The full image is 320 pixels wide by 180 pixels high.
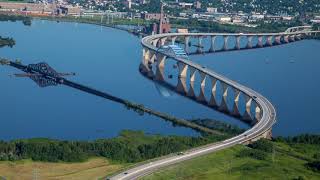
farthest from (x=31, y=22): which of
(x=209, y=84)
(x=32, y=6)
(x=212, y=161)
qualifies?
(x=212, y=161)

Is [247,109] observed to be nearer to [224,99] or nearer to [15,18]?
[224,99]

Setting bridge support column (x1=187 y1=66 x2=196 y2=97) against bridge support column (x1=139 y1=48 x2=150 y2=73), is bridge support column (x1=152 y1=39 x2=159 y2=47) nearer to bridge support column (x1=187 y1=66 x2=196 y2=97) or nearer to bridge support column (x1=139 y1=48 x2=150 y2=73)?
bridge support column (x1=139 y1=48 x2=150 y2=73)

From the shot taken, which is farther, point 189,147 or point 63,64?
point 63,64

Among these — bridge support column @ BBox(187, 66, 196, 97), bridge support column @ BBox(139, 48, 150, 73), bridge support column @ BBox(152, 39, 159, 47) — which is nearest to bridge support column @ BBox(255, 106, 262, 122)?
bridge support column @ BBox(187, 66, 196, 97)

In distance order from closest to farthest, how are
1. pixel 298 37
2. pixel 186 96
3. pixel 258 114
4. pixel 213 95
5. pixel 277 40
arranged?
pixel 258 114 < pixel 213 95 < pixel 186 96 < pixel 277 40 < pixel 298 37

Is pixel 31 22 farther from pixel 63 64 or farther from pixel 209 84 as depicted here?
pixel 209 84

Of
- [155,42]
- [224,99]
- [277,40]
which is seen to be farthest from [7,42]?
[277,40]

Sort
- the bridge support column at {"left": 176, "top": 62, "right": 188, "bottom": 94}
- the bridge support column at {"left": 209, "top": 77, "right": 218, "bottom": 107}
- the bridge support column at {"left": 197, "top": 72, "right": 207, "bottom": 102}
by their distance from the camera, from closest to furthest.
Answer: the bridge support column at {"left": 209, "top": 77, "right": 218, "bottom": 107} < the bridge support column at {"left": 197, "top": 72, "right": 207, "bottom": 102} < the bridge support column at {"left": 176, "top": 62, "right": 188, "bottom": 94}

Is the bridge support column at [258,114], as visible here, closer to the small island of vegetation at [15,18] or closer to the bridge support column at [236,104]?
the bridge support column at [236,104]
